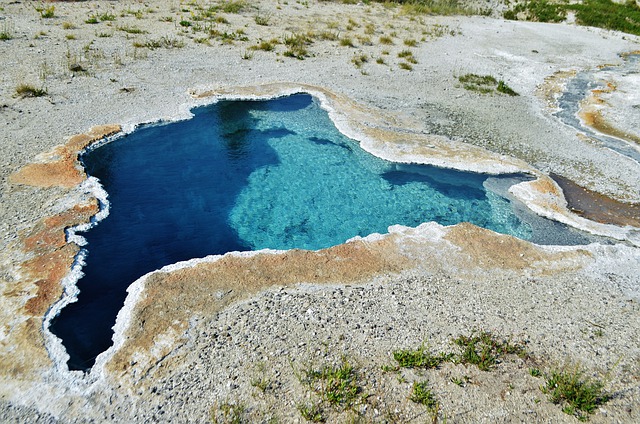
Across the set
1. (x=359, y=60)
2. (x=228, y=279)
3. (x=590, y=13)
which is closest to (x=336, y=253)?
(x=228, y=279)

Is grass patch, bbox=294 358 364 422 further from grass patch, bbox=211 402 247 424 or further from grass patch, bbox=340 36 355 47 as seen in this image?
grass patch, bbox=340 36 355 47

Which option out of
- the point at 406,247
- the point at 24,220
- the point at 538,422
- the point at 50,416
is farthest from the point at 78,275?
the point at 538,422

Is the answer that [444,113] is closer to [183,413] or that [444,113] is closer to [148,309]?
[148,309]

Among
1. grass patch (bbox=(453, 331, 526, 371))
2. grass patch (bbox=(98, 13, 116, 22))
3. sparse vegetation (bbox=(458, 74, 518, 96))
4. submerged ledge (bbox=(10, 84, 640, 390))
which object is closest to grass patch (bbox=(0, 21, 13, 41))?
grass patch (bbox=(98, 13, 116, 22))

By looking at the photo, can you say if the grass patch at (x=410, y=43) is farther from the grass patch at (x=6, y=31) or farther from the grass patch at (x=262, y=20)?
the grass patch at (x=6, y=31)

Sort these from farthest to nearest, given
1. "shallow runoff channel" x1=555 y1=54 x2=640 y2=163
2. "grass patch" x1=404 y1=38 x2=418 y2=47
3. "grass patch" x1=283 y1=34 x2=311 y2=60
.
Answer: "grass patch" x1=404 y1=38 x2=418 y2=47, "grass patch" x1=283 y1=34 x2=311 y2=60, "shallow runoff channel" x1=555 y1=54 x2=640 y2=163

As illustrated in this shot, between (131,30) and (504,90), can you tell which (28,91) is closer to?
(131,30)
